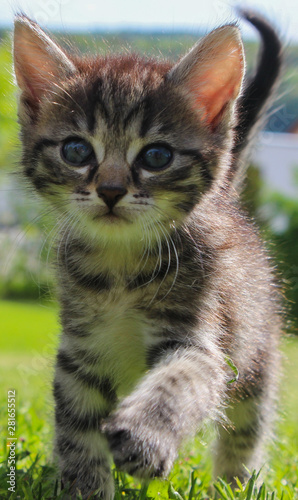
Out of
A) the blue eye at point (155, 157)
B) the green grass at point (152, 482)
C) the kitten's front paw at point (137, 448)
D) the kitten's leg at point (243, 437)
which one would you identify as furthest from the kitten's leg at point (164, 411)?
the kitten's leg at point (243, 437)

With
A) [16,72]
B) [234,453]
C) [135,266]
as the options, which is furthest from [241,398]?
[16,72]

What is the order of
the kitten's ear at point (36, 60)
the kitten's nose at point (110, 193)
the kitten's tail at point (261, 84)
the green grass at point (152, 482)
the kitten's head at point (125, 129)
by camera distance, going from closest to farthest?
the kitten's nose at point (110, 193)
the kitten's head at point (125, 129)
the green grass at point (152, 482)
the kitten's ear at point (36, 60)
the kitten's tail at point (261, 84)

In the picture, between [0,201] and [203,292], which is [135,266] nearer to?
[203,292]

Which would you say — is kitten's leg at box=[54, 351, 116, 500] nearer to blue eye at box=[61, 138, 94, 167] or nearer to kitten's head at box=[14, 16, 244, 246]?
kitten's head at box=[14, 16, 244, 246]

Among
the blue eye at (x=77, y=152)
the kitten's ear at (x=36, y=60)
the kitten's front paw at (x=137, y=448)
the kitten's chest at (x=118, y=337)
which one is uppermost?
the kitten's ear at (x=36, y=60)

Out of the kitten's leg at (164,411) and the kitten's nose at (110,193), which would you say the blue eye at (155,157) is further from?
the kitten's leg at (164,411)

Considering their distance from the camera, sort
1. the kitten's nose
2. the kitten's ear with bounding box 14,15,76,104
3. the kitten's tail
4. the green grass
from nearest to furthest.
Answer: the kitten's nose, the green grass, the kitten's ear with bounding box 14,15,76,104, the kitten's tail

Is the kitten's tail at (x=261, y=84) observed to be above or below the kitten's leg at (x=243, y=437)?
above

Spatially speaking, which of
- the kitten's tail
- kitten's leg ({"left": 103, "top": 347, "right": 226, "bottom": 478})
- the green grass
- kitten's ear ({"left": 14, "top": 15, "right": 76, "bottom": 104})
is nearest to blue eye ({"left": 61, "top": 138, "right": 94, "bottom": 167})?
kitten's ear ({"left": 14, "top": 15, "right": 76, "bottom": 104})
